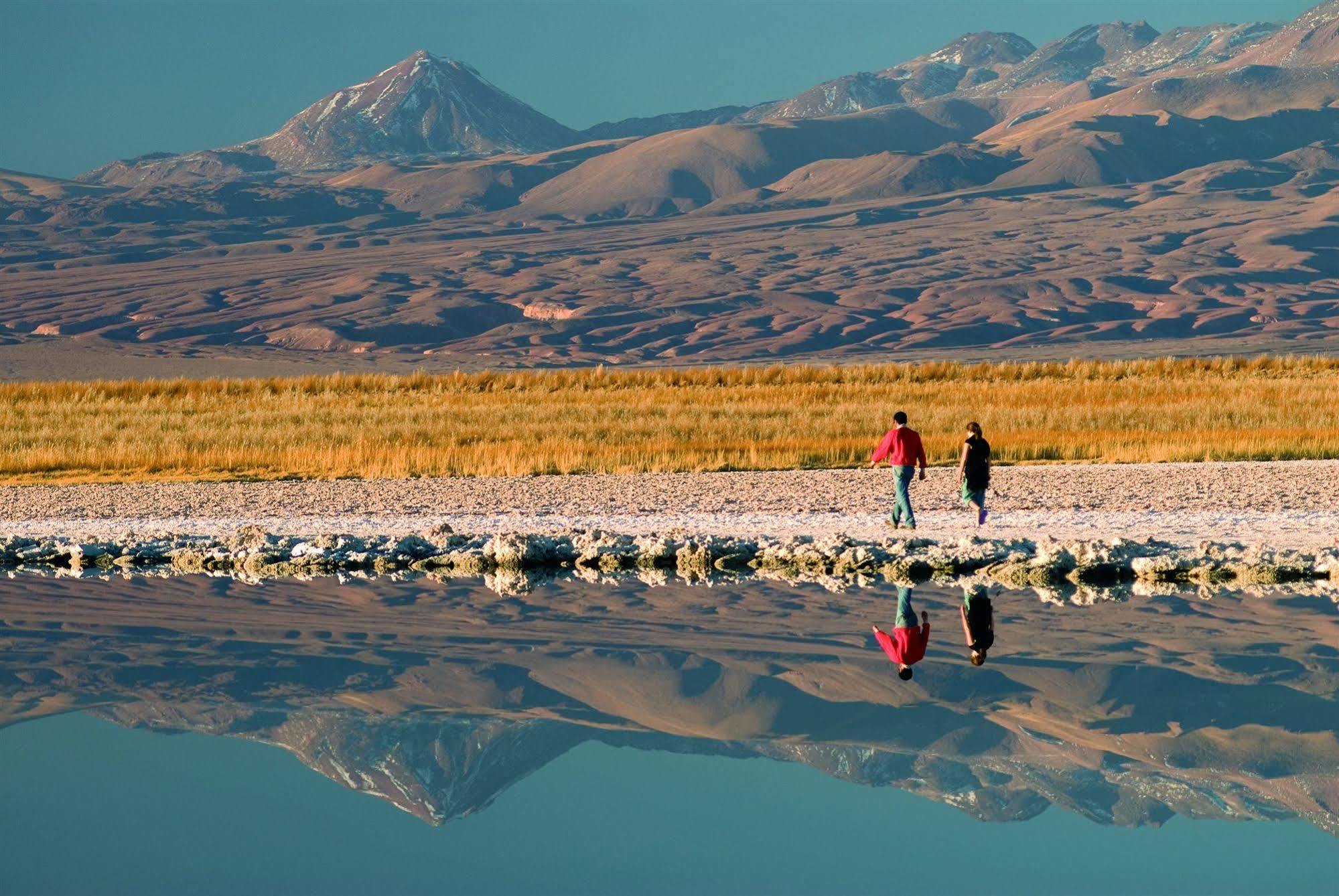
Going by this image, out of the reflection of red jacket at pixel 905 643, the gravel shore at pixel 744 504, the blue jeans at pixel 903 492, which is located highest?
the blue jeans at pixel 903 492

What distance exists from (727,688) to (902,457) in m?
6.71

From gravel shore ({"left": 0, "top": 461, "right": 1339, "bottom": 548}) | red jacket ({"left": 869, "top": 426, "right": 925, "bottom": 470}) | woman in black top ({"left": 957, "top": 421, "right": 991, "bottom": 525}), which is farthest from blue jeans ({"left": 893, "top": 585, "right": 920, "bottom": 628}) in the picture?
woman in black top ({"left": 957, "top": 421, "right": 991, "bottom": 525})

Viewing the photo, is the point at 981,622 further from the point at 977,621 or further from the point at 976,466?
the point at 976,466

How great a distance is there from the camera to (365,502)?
20828 millimetres

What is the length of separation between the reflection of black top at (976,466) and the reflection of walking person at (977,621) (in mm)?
3055

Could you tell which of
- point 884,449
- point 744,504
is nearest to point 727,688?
point 884,449

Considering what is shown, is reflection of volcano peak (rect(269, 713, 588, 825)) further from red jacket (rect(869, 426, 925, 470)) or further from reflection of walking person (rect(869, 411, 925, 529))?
red jacket (rect(869, 426, 925, 470))

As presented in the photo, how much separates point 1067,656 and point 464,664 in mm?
3772

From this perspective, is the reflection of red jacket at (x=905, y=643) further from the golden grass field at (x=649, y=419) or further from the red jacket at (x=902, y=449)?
the golden grass field at (x=649, y=419)

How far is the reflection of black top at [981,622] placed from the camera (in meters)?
11.6

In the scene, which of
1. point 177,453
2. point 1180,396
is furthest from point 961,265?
point 177,453

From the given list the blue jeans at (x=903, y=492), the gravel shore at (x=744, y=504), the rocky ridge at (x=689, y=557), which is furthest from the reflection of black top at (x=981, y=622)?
the blue jeans at (x=903, y=492)

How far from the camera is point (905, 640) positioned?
1173 cm

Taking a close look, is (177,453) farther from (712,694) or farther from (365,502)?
(712,694)
